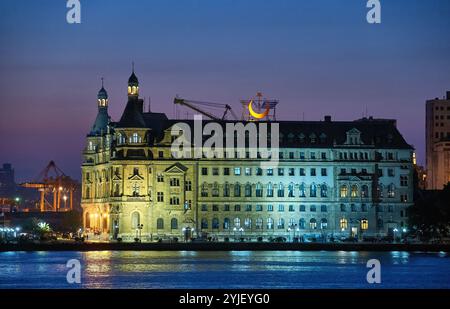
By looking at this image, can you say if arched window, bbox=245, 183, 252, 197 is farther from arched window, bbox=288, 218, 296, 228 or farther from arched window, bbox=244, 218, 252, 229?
arched window, bbox=288, 218, 296, 228

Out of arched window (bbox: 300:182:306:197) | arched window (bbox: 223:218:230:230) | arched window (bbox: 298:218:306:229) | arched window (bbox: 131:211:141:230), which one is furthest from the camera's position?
arched window (bbox: 300:182:306:197)

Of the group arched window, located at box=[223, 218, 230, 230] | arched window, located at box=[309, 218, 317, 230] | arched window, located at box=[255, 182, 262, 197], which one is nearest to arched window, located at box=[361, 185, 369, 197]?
arched window, located at box=[309, 218, 317, 230]

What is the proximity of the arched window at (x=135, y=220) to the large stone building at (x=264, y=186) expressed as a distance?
14 centimetres

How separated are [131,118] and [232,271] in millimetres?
61292

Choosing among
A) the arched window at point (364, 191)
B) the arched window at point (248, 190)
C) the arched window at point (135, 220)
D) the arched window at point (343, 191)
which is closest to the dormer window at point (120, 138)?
the arched window at point (135, 220)

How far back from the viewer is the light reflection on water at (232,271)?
377 feet

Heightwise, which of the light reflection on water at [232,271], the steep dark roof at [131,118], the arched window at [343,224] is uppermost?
the steep dark roof at [131,118]

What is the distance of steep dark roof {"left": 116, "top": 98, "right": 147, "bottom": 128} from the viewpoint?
187000 millimetres

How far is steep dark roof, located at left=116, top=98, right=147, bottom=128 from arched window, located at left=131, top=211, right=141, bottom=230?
12515 millimetres

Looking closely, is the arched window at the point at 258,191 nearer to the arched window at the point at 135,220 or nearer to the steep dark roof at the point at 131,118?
the arched window at the point at 135,220

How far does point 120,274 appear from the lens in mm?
125750

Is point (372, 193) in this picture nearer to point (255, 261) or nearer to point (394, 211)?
point (394, 211)

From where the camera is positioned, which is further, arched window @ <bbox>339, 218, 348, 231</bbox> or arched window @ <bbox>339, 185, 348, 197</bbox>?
arched window @ <bbox>339, 185, 348, 197</bbox>
